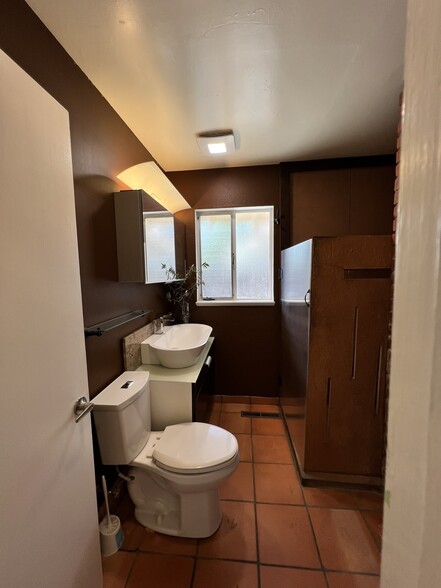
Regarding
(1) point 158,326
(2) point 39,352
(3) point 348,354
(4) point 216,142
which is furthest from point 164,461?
(4) point 216,142

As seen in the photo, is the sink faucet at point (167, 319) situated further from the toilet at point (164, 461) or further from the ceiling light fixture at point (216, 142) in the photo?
the ceiling light fixture at point (216, 142)

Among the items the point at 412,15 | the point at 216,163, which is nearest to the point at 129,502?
the point at 412,15

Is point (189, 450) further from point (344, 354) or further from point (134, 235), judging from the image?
point (134, 235)

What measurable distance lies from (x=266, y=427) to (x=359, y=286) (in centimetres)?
151

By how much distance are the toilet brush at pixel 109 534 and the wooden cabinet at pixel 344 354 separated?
1.14 meters

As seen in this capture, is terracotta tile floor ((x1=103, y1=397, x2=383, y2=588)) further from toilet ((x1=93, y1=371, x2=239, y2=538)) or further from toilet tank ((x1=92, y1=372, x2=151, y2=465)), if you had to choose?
toilet tank ((x1=92, y1=372, x2=151, y2=465))

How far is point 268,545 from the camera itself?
50.5 inches

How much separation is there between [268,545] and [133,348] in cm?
131

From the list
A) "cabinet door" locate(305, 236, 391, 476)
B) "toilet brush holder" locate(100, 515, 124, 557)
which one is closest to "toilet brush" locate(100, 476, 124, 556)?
"toilet brush holder" locate(100, 515, 124, 557)

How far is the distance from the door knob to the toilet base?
69cm

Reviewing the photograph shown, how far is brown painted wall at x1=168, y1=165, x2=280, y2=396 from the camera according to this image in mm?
2479

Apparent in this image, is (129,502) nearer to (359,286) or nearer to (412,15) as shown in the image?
(359,286)

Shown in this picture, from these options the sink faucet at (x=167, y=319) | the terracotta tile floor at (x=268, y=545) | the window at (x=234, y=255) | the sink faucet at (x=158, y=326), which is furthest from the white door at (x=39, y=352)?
the window at (x=234, y=255)

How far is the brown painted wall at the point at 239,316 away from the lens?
2479mm
